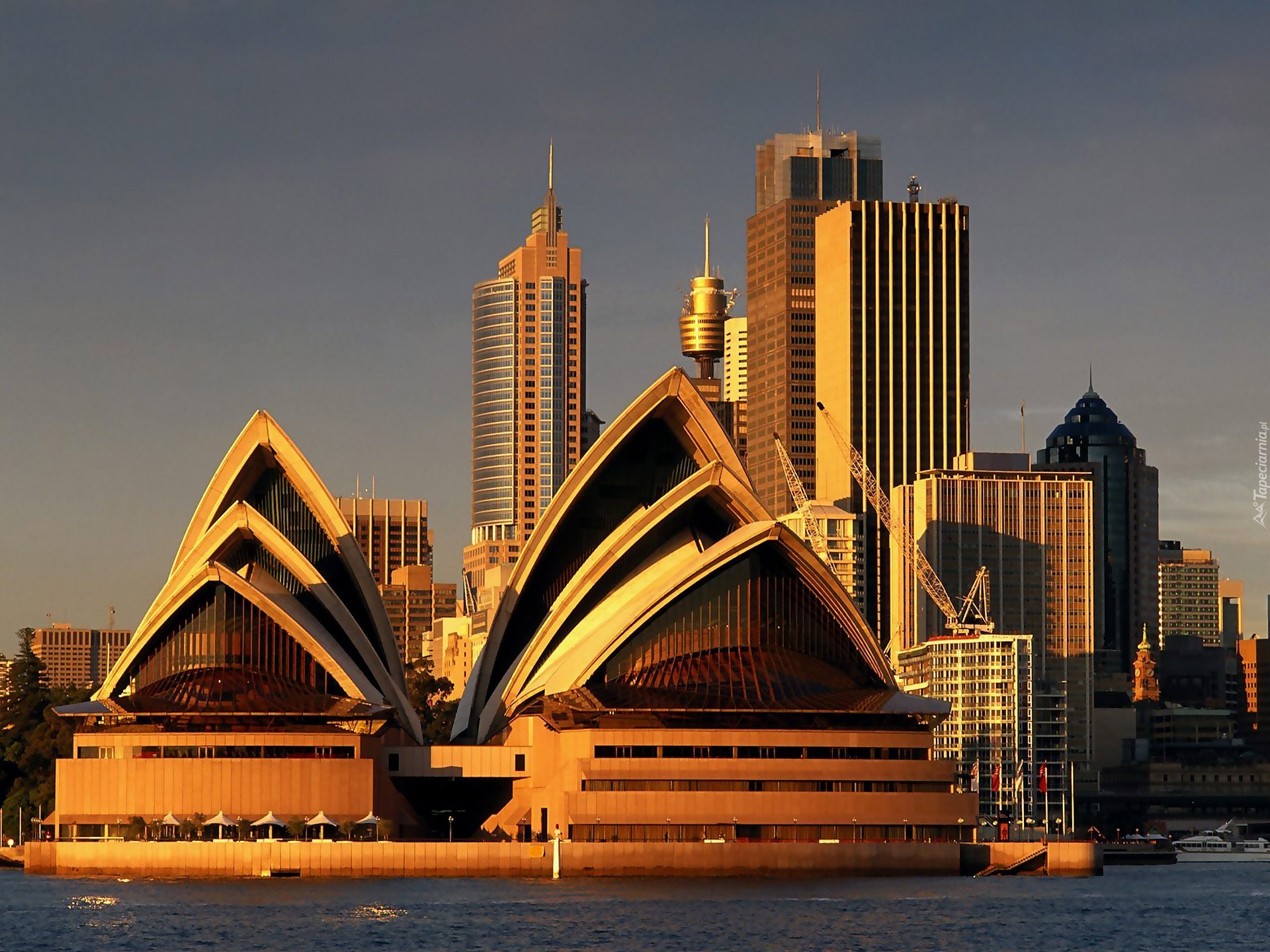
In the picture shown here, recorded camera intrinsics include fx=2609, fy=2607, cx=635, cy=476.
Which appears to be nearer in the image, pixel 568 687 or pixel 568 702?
pixel 568 702

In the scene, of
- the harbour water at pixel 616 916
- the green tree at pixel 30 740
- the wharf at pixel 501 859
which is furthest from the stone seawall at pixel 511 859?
the green tree at pixel 30 740

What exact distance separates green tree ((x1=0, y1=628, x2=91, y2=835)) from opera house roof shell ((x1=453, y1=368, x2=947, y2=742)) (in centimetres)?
3415

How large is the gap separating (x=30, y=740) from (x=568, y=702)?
5704 cm

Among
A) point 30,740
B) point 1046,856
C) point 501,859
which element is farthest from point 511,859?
point 30,740

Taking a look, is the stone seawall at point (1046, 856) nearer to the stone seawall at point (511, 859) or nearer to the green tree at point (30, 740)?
the stone seawall at point (511, 859)

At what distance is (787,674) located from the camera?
489 ft

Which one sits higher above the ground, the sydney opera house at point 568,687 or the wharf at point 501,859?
the sydney opera house at point 568,687

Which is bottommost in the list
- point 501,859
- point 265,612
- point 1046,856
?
point 1046,856

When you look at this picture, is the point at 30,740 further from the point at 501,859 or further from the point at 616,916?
the point at 616,916

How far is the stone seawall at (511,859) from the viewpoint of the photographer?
138125mm

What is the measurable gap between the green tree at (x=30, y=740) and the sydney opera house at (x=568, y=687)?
21.6m

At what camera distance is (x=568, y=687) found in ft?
493

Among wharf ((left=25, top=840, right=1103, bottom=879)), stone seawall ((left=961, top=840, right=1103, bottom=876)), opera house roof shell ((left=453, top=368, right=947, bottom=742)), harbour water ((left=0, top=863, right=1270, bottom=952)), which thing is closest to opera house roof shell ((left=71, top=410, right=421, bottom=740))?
opera house roof shell ((left=453, top=368, right=947, bottom=742))

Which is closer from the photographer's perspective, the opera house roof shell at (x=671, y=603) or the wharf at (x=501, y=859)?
the wharf at (x=501, y=859)
